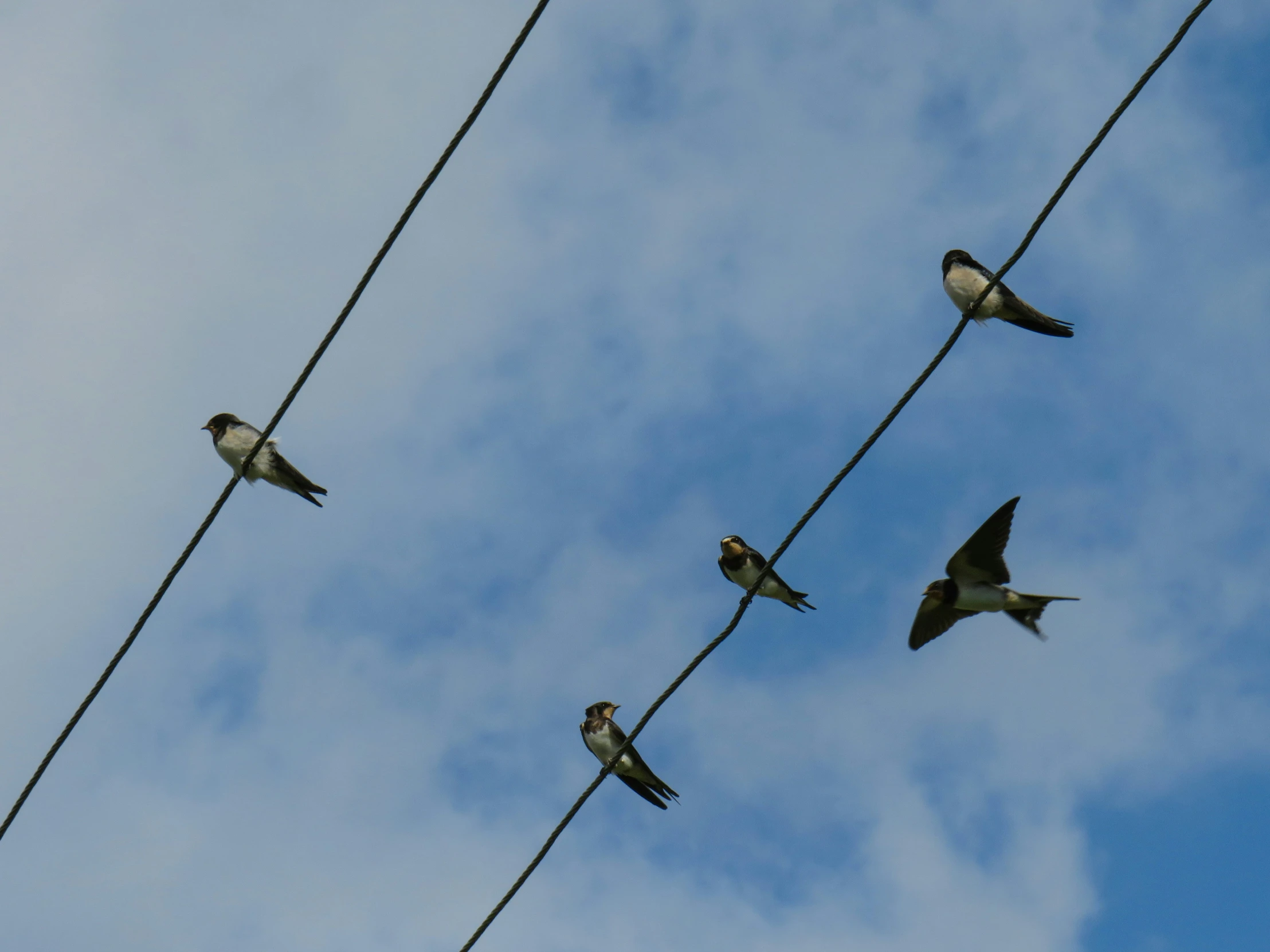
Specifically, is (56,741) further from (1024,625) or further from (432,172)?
(1024,625)

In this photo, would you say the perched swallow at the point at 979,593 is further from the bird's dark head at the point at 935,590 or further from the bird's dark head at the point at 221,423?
the bird's dark head at the point at 221,423

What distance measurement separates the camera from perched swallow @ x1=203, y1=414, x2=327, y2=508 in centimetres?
831

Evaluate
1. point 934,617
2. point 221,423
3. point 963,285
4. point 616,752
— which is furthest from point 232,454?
point 963,285

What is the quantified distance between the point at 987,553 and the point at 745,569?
283cm

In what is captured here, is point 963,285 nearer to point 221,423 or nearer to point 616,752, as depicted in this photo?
point 616,752

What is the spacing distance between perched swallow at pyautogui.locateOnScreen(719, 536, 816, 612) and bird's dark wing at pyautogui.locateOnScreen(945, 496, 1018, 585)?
2.41 meters

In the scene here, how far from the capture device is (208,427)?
9.01m

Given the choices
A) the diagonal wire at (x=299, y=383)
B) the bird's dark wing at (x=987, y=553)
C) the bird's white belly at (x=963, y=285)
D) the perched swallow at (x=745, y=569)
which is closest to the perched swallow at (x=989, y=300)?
the bird's white belly at (x=963, y=285)

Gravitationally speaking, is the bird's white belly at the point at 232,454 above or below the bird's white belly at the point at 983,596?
below

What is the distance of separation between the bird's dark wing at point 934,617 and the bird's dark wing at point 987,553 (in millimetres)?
284

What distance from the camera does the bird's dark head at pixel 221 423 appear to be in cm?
873

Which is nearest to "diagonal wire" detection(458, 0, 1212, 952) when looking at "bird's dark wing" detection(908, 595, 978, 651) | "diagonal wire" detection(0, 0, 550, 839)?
"diagonal wire" detection(0, 0, 550, 839)

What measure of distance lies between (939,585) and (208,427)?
5035 millimetres

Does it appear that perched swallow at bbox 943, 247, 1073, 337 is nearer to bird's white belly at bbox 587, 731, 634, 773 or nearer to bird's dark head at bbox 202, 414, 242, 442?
bird's white belly at bbox 587, 731, 634, 773
